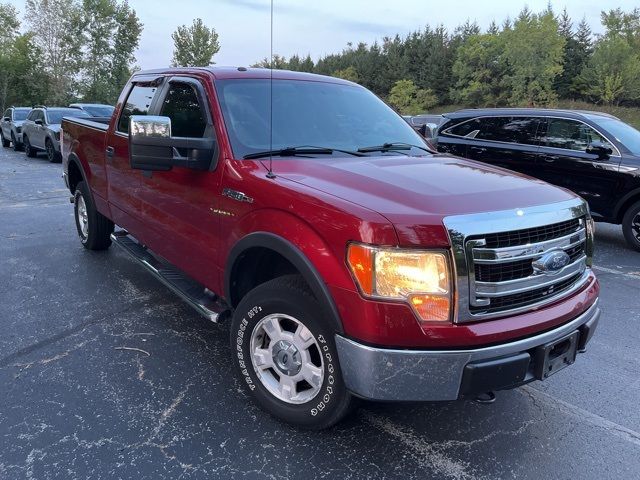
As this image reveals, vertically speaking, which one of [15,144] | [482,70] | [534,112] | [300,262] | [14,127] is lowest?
[15,144]

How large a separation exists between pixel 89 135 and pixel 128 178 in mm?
1387

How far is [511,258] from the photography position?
2379 millimetres

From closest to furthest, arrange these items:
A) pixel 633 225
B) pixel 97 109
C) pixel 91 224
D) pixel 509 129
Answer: pixel 91 224, pixel 633 225, pixel 509 129, pixel 97 109

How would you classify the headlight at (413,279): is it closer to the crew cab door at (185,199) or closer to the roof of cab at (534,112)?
the crew cab door at (185,199)

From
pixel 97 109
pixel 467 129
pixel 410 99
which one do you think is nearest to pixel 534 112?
pixel 467 129

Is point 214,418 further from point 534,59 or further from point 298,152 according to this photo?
point 534,59

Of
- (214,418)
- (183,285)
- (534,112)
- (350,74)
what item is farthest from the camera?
(350,74)

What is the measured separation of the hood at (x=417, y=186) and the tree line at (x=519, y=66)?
44700 millimetres

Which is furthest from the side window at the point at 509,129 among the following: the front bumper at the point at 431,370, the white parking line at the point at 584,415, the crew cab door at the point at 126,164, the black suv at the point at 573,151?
the front bumper at the point at 431,370

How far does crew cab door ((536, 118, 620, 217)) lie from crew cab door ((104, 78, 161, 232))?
5.78 meters

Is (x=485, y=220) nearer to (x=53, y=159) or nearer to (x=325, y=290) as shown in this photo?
(x=325, y=290)

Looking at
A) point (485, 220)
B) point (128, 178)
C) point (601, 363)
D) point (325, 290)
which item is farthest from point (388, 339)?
point (128, 178)

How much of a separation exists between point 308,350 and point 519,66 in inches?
2077

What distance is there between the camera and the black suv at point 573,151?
7.08 metres
